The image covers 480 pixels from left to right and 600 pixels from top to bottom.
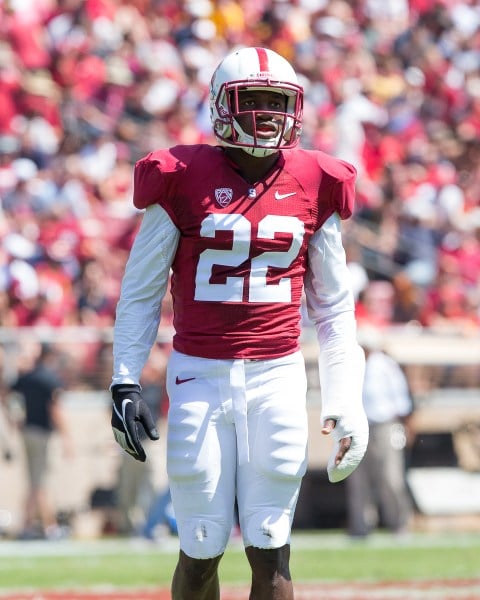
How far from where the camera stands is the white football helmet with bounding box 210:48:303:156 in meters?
4.21

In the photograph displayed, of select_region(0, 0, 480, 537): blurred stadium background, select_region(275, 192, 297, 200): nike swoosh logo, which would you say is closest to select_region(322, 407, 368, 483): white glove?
select_region(275, 192, 297, 200): nike swoosh logo

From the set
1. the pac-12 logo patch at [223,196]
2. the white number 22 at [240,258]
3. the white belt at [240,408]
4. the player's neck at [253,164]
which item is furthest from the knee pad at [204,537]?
the player's neck at [253,164]

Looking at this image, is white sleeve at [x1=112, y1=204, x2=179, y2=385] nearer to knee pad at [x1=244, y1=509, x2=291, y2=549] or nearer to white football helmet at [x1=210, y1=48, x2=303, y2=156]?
white football helmet at [x1=210, y1=48, x2=303, y2=156]

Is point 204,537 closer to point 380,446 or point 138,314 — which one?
point 138,314

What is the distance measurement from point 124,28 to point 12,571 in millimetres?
6636

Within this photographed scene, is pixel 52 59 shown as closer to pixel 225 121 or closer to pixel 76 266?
pixel 76 266

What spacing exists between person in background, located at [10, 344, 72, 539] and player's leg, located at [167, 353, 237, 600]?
6057 millimetres

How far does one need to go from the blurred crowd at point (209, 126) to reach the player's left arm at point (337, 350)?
20.7 feet

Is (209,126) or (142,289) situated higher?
(142,289)

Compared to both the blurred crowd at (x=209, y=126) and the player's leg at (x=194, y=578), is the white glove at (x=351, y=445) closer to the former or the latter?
the player's leg at (x=194, y=578)

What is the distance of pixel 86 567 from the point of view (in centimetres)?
865

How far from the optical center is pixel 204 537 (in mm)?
4117

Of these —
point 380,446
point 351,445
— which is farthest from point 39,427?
point 351,445

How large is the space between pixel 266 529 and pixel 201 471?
26 cm
